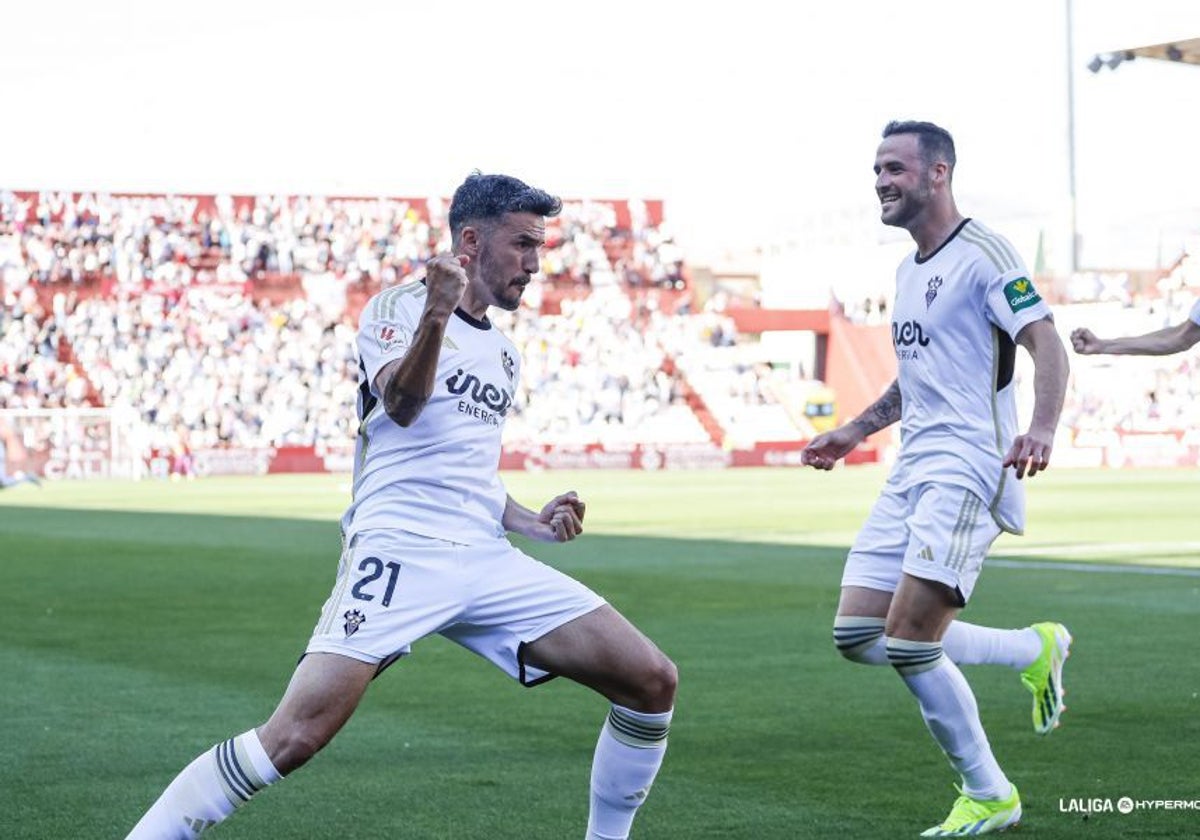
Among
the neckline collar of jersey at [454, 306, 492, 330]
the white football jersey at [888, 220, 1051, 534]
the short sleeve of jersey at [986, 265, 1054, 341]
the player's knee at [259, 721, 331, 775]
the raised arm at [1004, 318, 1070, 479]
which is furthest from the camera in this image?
the white football jersey at [888, 220, 1051, 534]

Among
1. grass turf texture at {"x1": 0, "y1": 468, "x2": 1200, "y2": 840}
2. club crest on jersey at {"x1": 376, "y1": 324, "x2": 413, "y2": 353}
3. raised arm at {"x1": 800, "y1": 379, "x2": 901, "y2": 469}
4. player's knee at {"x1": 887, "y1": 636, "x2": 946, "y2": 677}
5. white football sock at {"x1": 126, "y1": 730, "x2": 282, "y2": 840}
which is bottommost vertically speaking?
grass turf texture at {"x1": 0, "y1": 468, "x2": 1200, "y2": 840}

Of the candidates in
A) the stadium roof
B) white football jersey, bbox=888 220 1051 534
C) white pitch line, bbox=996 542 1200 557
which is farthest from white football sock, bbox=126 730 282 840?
white pitch line, bbox=996 542 1200 557

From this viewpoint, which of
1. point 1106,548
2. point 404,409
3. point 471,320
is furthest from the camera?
point 1106,548

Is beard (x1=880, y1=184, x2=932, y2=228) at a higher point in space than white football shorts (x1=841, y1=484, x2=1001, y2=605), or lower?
higher

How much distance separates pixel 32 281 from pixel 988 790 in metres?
51.1

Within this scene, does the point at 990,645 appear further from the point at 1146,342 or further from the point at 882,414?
the point at 1146,342

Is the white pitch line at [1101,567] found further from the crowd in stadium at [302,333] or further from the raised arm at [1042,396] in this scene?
the crowd in stadium at [302,333]

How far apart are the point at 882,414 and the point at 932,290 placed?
2.99ft

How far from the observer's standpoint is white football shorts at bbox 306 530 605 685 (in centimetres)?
527

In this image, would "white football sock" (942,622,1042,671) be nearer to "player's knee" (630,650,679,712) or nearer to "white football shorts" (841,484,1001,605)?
"white football shorts" (841,484,1001,605)

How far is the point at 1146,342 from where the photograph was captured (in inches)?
306

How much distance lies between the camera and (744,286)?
87.8 m

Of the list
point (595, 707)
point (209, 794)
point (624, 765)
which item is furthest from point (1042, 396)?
point (595, 707)

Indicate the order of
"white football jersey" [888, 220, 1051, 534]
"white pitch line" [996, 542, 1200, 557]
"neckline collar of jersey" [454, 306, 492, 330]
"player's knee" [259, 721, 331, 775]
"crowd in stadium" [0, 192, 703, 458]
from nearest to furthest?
"player's knee" [259, 721, 331, 775] → "neckline collar of jersey" [454, 306, 492, 330] → "white football jersey" [888, 220, 1051, 534] → "white pitch line" [996, 542, 1200, 557] → "crowd in stadium" [0, 192, 703, 458]
